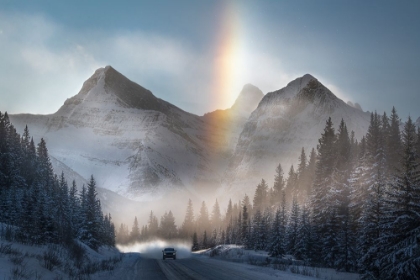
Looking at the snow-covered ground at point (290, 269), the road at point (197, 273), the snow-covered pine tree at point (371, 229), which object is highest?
the snow-covered pine tree at point (371, 229)

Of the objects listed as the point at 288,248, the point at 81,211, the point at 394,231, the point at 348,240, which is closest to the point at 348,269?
the point at 348,240

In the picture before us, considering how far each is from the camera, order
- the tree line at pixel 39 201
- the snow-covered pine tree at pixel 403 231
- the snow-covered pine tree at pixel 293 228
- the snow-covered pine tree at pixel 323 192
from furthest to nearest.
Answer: the snow-covered pine tree at pixel 293 228 < the tree line at pixel 39 201 < the snow-covered pine tree at pixel 323 192 < the snow-covered pine tree at pixel 403 231

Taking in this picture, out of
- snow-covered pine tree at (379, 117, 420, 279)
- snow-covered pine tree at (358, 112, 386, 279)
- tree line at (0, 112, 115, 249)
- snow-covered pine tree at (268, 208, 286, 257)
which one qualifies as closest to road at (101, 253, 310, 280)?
snow-covered pine tree at (379, 117, 420, 279)

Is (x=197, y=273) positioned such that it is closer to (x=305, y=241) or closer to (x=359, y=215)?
(x=359, y=215)

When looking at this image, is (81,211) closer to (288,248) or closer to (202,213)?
(288,248)

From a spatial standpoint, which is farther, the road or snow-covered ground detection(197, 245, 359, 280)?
snow-covered ground detection(197, 245, 359, 280)

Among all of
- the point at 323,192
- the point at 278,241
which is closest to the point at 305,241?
the point at 323,192

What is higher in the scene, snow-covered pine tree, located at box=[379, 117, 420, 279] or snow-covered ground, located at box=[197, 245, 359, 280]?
snow-covered pine tree, located at box=[379, 117, 420, 279]

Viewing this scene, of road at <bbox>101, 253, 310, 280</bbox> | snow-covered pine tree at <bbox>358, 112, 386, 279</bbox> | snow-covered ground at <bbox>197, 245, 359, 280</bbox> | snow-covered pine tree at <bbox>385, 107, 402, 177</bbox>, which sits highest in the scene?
snow-covered pine tree at <bbox>385, 107, 402, 177</bbox>

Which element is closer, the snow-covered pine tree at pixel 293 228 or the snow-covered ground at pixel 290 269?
the snow-covered ground at pixel 290 269

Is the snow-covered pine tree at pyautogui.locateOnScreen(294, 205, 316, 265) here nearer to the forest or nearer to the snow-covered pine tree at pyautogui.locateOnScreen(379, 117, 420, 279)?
the forest

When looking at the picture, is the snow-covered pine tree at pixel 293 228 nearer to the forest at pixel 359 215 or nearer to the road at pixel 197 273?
the forest at pixel 359 215

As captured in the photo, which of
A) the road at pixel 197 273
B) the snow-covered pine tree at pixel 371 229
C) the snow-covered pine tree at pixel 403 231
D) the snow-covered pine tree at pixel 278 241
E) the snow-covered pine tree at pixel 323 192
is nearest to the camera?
the snow-covered pine tree at pixel 403 231

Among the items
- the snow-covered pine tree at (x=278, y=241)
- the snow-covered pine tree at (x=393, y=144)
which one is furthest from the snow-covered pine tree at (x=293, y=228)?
the snow-covered pine tree at (x=393, y=144)
